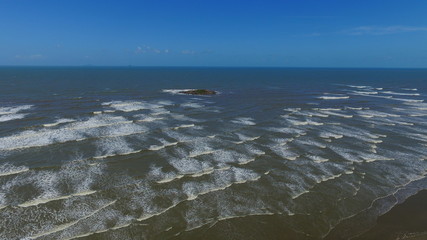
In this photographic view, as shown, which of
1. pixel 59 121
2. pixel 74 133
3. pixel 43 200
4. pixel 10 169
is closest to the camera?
pixel 43 200

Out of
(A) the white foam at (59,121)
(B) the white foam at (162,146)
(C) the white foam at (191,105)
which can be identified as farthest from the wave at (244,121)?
(A) the white foam at (59,121)

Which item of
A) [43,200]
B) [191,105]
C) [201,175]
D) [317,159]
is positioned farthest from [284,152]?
[191,105]

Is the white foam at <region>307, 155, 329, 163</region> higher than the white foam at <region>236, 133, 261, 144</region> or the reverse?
the reverse

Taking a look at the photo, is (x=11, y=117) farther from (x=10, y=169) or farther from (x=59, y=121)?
(x=10, y=169)

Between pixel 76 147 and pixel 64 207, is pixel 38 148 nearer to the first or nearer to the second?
pixel 76 147

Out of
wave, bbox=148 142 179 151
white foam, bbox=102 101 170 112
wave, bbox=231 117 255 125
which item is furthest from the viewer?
white foam, bbox=102 101 170 112

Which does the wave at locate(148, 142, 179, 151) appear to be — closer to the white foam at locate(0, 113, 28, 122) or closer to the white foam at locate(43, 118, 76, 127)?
the white foam at locate(43, 118, 76, 127)

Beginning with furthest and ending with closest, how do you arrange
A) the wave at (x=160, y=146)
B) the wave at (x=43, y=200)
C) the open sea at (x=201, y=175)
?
1. the wave at (x=160, y=146)
2. the wave at (x=43, y=200)
3. the open sea at (x=201, y=175)

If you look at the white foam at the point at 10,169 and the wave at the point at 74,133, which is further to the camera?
the wave at the point at 74,133

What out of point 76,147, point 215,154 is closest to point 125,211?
point 215,154

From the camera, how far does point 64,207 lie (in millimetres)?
13844

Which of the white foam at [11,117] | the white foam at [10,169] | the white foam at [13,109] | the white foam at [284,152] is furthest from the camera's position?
the white foam at [13,109]

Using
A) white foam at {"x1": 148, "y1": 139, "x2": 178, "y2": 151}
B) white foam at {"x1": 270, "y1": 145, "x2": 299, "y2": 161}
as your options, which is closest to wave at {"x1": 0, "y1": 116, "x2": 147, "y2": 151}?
white foam at {"x1": 148, "y1": 139, "x2": 178, "y2": 151}

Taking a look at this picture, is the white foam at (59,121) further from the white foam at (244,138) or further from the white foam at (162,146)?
the white foam at (244,138)
